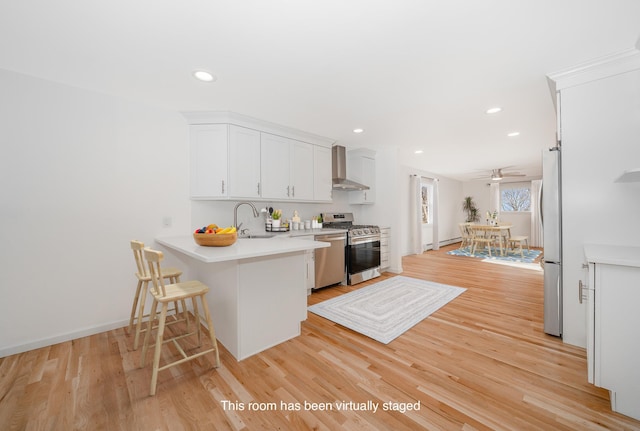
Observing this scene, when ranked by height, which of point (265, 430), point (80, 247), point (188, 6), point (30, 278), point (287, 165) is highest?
point (188, 6)

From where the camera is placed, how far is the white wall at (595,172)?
194 cm

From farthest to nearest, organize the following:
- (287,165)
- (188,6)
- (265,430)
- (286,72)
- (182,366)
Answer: (287,165), (286,72), (182,366), (188,6), (265,430)

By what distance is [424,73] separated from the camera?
2186mm

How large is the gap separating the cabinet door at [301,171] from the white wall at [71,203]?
5.34 feet

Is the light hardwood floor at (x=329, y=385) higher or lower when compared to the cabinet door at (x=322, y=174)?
lower

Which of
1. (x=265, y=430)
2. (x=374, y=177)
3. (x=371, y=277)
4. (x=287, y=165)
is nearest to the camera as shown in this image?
(x=265, y=430)

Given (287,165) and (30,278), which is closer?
(30,278)

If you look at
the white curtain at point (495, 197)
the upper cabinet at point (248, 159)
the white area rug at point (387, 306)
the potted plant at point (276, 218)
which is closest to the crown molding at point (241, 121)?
the upper cabinet at point (248, 159)

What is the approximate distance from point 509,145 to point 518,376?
4318 millimetres

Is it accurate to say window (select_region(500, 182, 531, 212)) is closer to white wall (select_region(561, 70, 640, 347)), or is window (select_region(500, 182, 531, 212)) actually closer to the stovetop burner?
the stovetop burner

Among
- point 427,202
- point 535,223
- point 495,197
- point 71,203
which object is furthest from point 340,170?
point 535,223

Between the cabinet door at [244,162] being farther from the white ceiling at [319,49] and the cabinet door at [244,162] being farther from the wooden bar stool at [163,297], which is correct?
the wooden bar stool at [163,297]

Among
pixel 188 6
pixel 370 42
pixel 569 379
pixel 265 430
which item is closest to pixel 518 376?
pixel 569 379

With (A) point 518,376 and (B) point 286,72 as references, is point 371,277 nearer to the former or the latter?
(A) point 518,376
